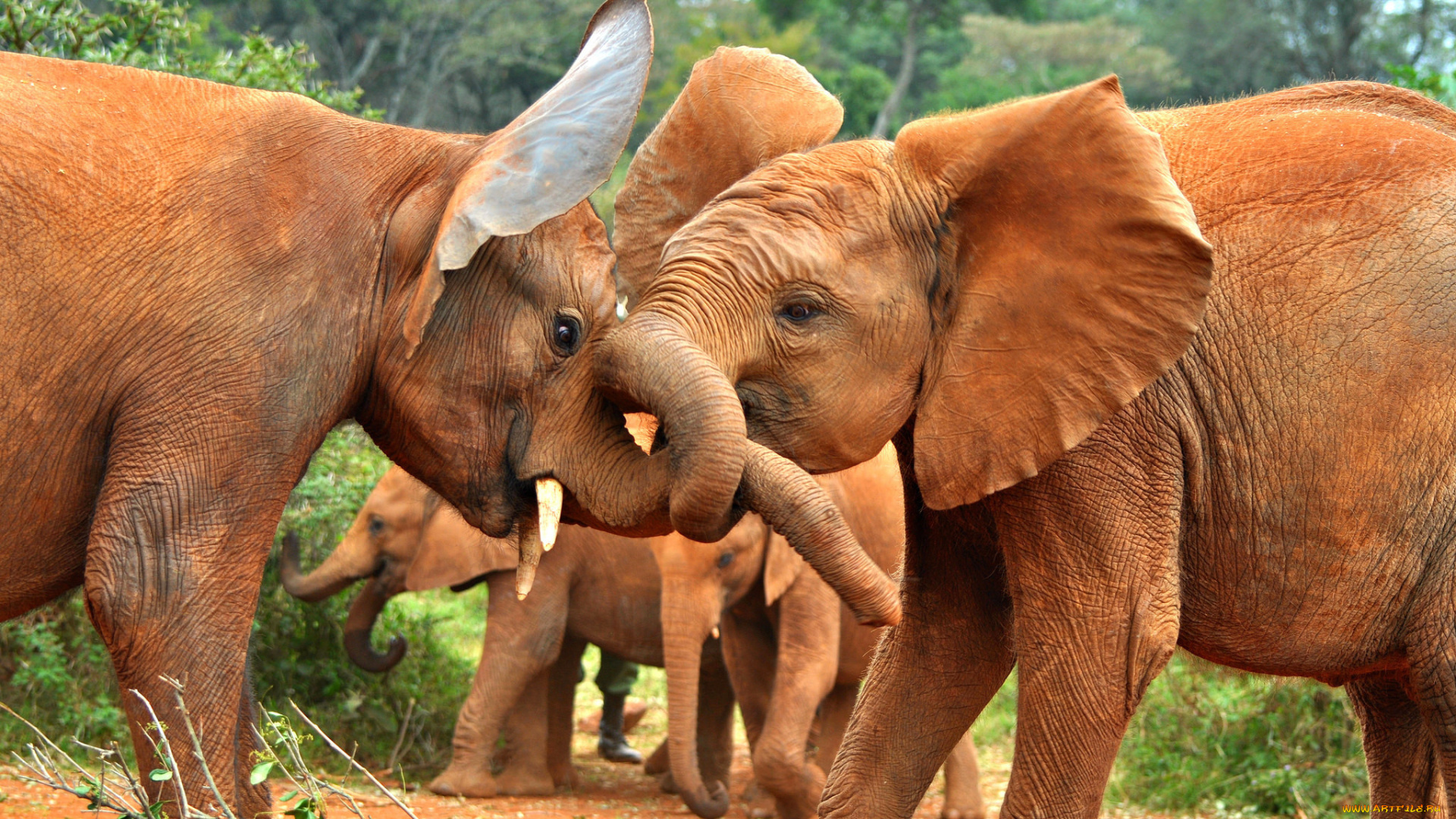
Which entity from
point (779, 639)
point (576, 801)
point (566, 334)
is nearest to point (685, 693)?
point (779, 639)

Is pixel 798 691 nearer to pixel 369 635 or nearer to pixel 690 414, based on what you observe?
pixel 369 635

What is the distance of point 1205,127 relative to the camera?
427cm

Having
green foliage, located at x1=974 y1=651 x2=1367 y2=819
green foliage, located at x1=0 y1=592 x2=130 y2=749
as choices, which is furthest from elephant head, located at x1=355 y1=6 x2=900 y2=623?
green foliage, located at x1=974 y1=651 x2=1367 y2=819

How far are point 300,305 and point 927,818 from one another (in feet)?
19.5

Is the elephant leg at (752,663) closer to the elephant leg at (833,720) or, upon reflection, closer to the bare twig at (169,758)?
A: the elephant leg at (833,720)

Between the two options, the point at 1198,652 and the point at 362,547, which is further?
the point at 362,547

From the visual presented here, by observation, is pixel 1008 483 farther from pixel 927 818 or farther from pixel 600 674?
pixel 600 674

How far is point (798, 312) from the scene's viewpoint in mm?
3744

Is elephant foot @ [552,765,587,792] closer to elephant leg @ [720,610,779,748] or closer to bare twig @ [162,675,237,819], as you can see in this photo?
elephant leg @ [720,610,779,748]

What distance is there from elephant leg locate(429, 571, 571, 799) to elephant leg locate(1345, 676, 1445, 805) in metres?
Answer: 4.57

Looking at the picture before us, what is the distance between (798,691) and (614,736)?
2.90 meters

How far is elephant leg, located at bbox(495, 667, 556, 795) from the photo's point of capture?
27.6 ft

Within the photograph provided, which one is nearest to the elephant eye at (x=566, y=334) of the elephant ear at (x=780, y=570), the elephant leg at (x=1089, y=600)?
the elephant leg at (x=1089, y=600)

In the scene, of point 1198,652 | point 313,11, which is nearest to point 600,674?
point 1198,652
